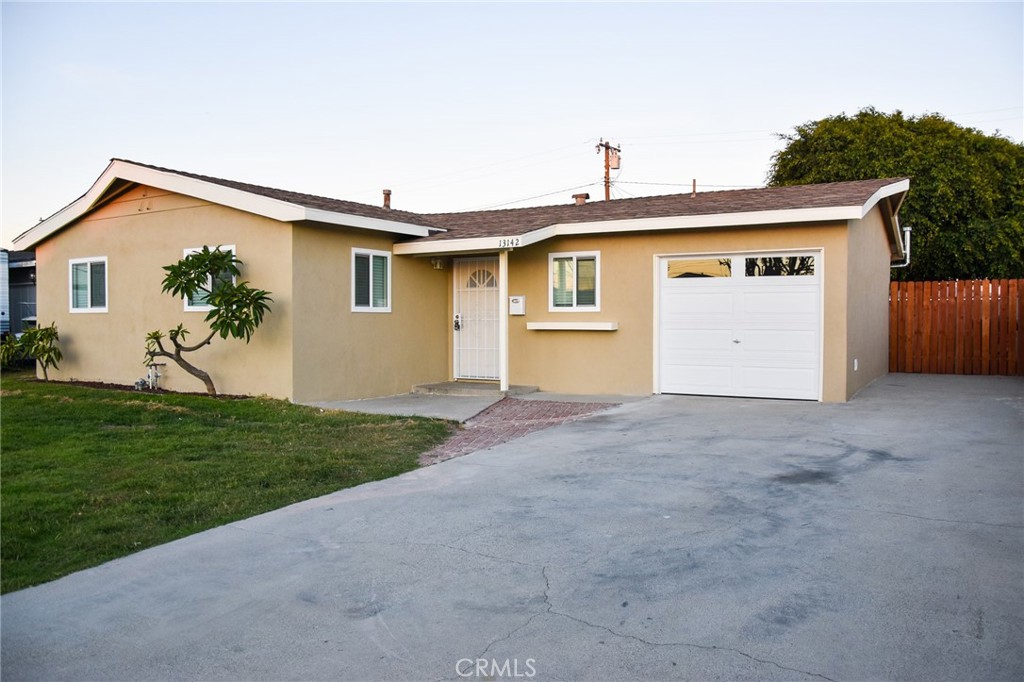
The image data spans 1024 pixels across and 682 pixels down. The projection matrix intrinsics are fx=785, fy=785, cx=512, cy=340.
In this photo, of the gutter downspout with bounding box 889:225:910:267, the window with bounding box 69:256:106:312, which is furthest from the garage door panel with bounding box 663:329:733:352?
the window with bounding box 69:256:106:312

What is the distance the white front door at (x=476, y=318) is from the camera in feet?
49.3

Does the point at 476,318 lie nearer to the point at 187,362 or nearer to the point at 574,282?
the point at 574,282

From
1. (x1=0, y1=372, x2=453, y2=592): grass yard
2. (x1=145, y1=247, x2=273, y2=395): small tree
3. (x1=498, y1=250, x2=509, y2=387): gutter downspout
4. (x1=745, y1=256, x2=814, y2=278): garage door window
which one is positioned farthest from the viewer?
(x1=498, y1=250, x2=509, y2=387): gutter downspout

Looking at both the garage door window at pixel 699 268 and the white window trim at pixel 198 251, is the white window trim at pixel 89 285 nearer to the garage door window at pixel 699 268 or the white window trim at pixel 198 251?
the white window trim at pixel 198 251

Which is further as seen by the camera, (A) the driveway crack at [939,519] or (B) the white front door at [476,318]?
(B) the white front door at [476,318]

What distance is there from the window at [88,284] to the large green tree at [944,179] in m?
20.5

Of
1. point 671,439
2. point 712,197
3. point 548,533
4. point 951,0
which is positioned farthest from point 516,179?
point 548,533

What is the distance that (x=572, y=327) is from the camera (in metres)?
14.1

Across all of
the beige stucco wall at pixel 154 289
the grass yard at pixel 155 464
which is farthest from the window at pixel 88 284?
the grass yard at pixel 155 464

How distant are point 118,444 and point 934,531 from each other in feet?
26.7

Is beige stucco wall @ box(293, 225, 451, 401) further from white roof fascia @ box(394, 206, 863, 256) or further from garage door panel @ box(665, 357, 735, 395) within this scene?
garage door panel @ box(665, 357, 735, 395)

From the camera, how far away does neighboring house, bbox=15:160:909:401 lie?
1245cm

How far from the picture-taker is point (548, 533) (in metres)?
5.62

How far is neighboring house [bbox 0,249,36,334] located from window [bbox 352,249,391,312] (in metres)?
12.6
